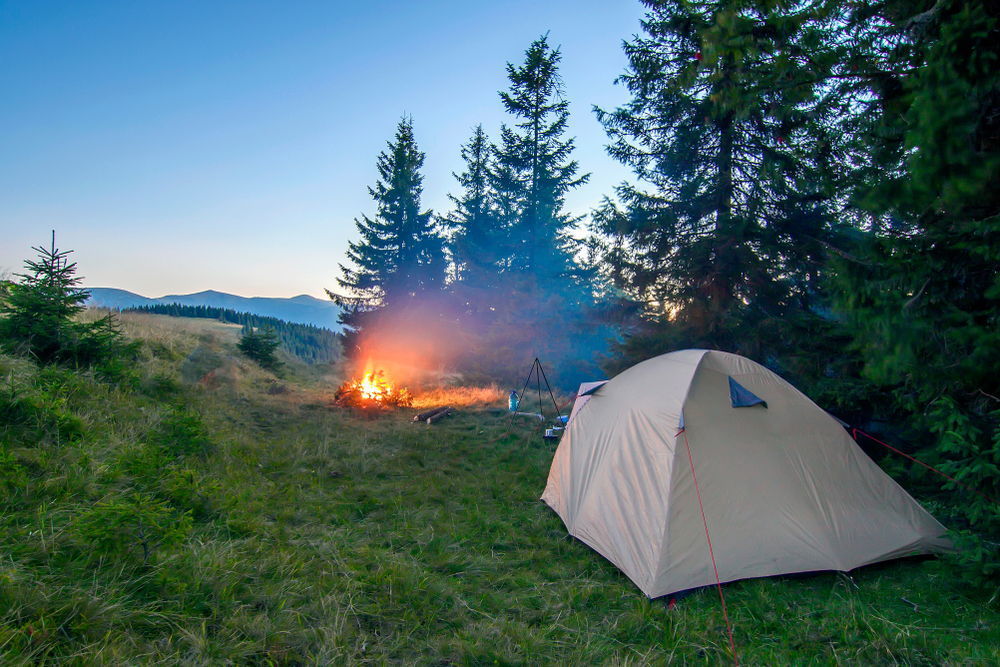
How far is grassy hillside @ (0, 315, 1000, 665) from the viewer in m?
2.47

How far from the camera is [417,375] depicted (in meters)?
18.0

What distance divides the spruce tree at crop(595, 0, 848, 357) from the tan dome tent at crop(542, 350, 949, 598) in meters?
4.17

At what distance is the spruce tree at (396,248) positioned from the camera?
22281 millimetres

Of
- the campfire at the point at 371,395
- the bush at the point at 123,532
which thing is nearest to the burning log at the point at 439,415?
the campfire at the point at 371,395

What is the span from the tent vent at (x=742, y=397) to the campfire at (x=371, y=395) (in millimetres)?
8452

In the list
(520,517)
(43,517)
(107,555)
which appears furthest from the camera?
(520,517)

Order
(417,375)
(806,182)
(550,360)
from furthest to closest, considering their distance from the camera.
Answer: (550,360)
(417,375)
(806,182)

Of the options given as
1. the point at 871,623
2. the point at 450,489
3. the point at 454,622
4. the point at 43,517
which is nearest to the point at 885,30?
the point at 871,623

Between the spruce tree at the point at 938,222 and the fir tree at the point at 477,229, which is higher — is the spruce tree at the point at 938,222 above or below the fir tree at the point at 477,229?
below

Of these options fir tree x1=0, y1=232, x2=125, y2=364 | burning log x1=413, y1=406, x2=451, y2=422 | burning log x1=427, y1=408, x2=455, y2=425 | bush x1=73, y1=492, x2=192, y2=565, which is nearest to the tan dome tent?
bush x1=73, y1=492, x2=192, y2=565

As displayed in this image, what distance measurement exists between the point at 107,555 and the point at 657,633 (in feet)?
12.6

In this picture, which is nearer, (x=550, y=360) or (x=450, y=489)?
(x=450, y=489)

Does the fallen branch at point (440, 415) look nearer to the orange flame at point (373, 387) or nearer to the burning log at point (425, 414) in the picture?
the burning log at point (425, 414)

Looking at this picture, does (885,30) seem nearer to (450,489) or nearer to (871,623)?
(871,623)
